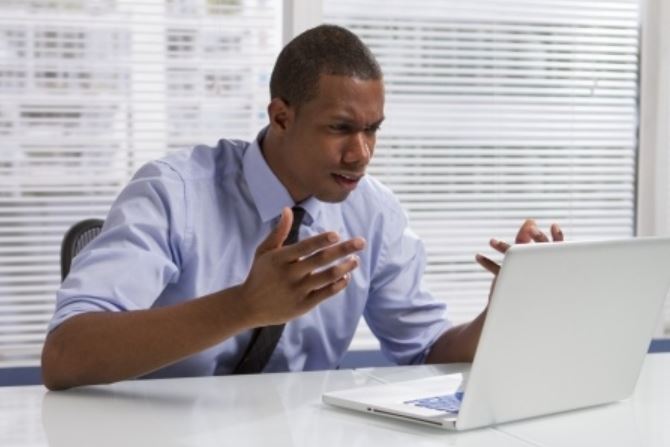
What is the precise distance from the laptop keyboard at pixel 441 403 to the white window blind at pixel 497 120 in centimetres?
179

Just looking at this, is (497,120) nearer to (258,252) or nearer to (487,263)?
(487,263)

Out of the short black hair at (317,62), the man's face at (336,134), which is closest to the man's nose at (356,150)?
the man's face at (336,134)

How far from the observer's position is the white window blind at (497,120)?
344 centimetres

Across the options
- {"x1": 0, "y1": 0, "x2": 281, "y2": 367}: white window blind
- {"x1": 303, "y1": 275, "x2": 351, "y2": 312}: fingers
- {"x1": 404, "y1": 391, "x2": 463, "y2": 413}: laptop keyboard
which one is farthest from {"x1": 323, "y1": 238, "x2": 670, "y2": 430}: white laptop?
{"x1": 0, "y1": 0, "x2": 281, "y2": 367}: white window blind

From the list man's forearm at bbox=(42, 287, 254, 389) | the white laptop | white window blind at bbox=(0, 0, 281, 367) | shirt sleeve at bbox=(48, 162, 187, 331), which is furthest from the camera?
white window blind at bbox=(0, 0, 281, 367)

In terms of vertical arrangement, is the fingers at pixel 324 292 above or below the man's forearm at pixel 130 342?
above

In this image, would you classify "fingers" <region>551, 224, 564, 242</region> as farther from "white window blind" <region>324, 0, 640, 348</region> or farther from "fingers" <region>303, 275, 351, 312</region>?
"white window blind" <region>324, 0, 640, 348</region>

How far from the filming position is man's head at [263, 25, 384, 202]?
211 cm

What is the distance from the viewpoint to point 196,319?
1701 mm

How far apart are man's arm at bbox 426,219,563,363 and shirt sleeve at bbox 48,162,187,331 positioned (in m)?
0.55

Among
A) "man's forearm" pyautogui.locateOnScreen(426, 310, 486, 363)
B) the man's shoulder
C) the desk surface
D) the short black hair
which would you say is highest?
the short black hair

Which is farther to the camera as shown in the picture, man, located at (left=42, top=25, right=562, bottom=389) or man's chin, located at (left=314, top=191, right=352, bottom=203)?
man's chin, located at (left=314, top=191, right=352, bottom=203)

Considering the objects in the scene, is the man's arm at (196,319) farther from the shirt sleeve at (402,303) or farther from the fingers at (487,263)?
the shirt sleeve at (402,303)

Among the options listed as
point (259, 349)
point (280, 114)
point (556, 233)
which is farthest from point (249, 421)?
point (280, 114)
